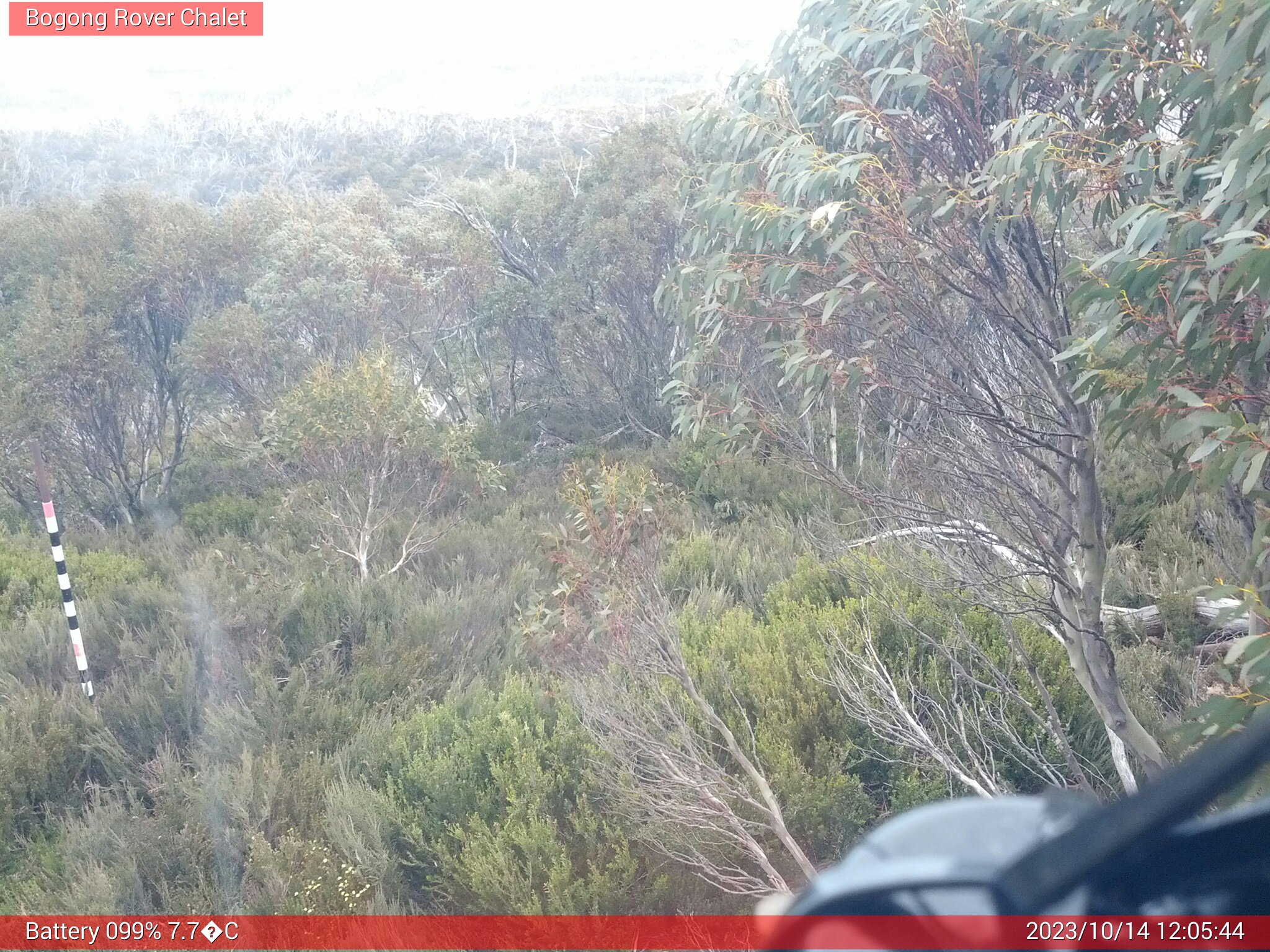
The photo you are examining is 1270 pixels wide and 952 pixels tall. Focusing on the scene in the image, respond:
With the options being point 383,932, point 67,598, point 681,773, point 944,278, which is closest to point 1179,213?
point 944,278

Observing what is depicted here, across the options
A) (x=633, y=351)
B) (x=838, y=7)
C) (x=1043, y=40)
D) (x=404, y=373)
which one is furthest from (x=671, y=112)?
(x=1043, y=40)

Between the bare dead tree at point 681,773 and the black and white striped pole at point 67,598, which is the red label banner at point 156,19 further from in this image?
the bare dead tree at point 681,773

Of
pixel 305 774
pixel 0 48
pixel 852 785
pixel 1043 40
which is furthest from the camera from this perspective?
pixel 0 48

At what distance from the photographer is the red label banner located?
19.0 ft

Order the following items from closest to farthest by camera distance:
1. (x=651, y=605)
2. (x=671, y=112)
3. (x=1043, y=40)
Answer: (x=1043, y=40) → (x=651, y=605) → (x=671, y=112)

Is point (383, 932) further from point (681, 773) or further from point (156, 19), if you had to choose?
point (156, 19)

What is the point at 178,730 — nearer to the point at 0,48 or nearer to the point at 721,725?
the point at 721,725

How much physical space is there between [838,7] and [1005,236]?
131cm

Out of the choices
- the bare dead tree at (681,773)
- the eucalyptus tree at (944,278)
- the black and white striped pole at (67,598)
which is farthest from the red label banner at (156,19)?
the bare dead tree at (681,773)

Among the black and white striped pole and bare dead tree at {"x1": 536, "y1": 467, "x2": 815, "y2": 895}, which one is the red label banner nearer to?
the black and white striped pole

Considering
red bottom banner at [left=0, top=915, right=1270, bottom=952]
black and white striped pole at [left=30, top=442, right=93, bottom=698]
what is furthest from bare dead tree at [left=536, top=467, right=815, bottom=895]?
black and white striped pole at [left=30, top=442, right=93, bottom=698]

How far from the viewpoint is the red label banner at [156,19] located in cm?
579

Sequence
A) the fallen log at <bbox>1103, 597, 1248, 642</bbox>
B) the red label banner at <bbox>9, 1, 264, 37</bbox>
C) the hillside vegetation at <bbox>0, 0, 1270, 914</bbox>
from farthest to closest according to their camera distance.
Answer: the red label banner at <bbox>9, 1, 264, 37</bbox>
the fallen log at <bbox>1103, 597, 1248, 642</bbox>
the hillside vegetation at <bbox>0, 0, 1270, 914</bbox>

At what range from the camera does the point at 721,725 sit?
3.39m
